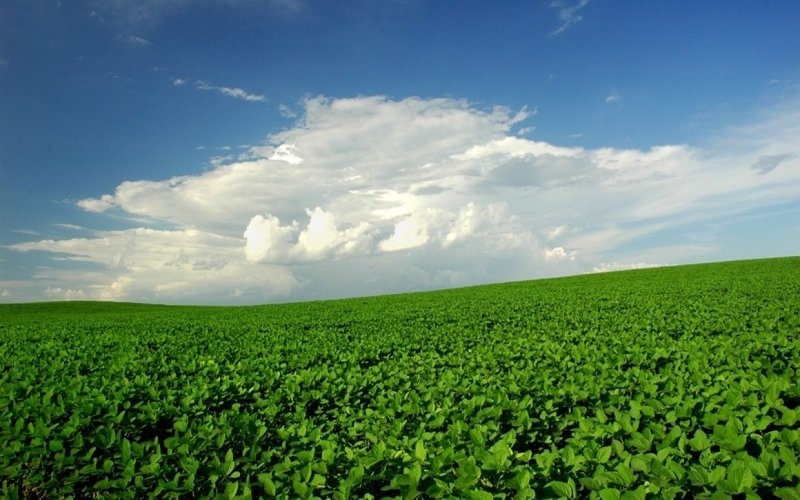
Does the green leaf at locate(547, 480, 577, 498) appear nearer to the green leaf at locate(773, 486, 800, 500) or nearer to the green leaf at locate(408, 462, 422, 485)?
the green leaf at locate(408, 462, 422, 485)

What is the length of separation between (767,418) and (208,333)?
19.9m

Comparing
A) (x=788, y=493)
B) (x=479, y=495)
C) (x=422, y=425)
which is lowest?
(x=422, y=425)

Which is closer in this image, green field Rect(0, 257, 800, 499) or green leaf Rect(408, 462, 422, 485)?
green leaf Rect(408, 462, 422, 485)

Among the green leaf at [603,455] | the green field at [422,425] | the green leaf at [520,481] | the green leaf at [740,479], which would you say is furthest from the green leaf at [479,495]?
the green leaf at [740,479]

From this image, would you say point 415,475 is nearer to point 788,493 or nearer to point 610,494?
point 610,494

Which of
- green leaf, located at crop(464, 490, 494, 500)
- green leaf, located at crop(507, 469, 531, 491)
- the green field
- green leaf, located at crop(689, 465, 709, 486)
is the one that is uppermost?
green leaf, located at crop(464, 490, 494, 500)

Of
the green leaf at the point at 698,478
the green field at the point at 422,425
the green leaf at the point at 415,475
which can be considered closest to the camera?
the green leaf at the point at 698,478

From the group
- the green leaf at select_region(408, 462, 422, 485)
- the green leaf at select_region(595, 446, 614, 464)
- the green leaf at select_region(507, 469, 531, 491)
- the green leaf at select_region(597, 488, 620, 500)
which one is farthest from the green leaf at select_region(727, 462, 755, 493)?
the green leaf at select_region(408, 462, 422, 485)

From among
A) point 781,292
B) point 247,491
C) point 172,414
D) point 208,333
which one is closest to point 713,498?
point 247,491

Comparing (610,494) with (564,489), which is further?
(564,489)

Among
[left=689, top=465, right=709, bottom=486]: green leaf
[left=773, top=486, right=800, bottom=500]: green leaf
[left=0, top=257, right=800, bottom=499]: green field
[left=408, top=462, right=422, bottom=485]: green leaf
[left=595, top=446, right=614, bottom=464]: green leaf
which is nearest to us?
[left=773, top=486, right=800, bottom=500]: green leaf

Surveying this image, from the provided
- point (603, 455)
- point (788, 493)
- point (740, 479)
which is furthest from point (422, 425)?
point (788, 493)

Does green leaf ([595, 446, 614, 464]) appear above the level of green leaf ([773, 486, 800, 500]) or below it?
below

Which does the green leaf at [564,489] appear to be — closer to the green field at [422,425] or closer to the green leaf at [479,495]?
the green field at [422,425]
